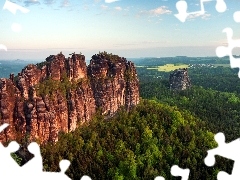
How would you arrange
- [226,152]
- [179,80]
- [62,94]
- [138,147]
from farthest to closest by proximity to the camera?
[179,80] < [138,147] < [62,94] < [226,152]

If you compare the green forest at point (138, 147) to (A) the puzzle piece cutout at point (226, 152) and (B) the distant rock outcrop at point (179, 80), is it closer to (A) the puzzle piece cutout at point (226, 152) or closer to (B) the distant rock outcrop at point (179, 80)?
(A) the puzzle piece cutout at point (226, 152)

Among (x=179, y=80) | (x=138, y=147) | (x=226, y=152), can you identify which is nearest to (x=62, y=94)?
(x=138, y=147)

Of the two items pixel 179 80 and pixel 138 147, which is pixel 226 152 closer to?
pixel 138 147

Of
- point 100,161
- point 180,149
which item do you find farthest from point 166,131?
point 100,161

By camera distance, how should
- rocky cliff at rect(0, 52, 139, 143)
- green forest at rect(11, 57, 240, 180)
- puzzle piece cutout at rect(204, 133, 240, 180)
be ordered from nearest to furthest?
puzzle piece cutout at rect(204, 133, 240, 180) → rocky cliff at rect(0, 52, 139, 143) → green forest at rect(11, 57, 240, 180)

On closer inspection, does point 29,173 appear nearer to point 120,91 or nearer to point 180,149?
point 180,149

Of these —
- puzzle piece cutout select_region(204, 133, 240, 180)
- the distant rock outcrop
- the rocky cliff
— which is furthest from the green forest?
the distant rock outcrop

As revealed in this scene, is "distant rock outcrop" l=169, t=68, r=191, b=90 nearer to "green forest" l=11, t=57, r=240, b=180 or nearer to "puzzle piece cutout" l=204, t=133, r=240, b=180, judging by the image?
"green forest" l=11, t=57, r=240, b=180

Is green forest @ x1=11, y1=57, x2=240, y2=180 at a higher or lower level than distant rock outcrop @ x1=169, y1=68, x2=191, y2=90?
lower
